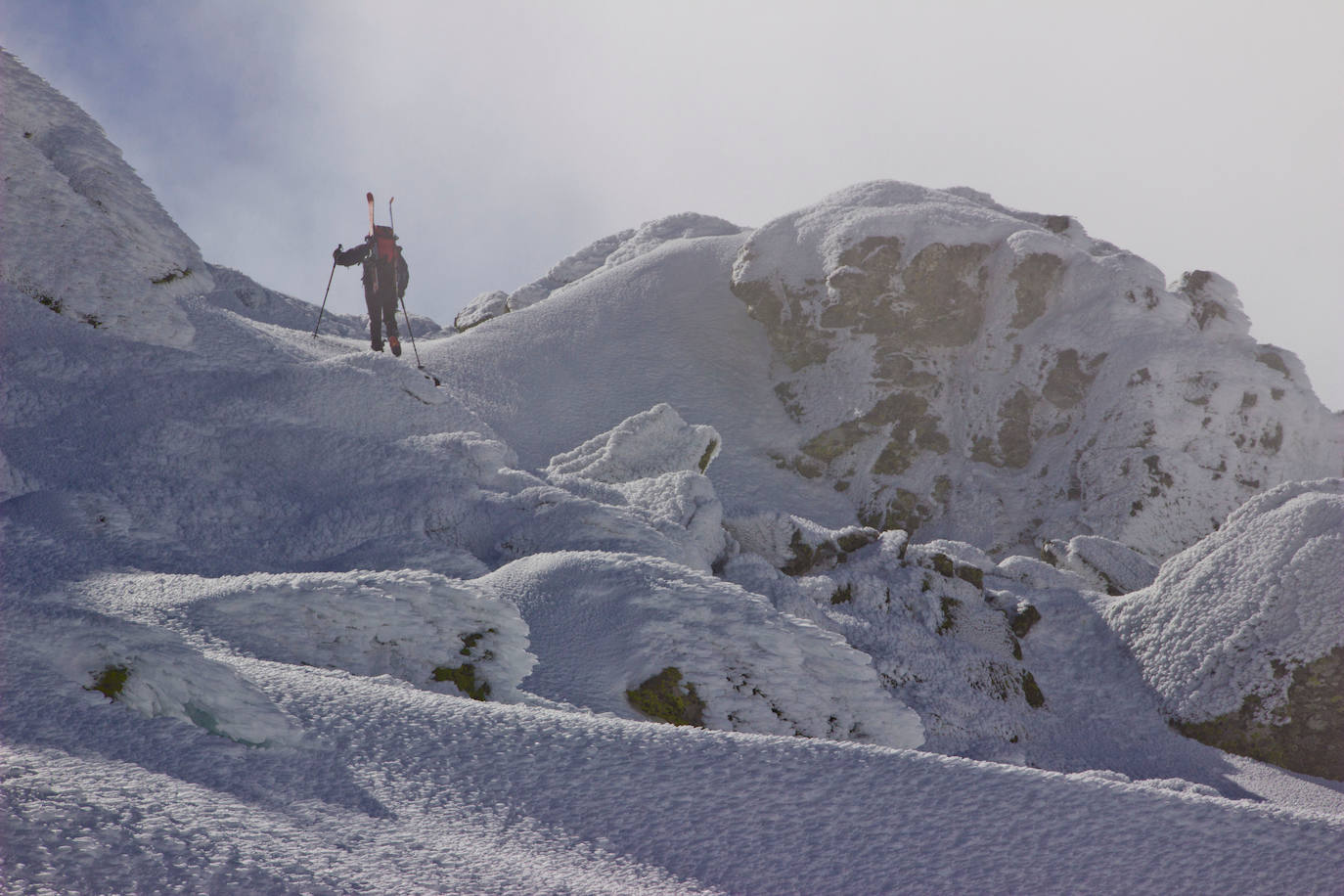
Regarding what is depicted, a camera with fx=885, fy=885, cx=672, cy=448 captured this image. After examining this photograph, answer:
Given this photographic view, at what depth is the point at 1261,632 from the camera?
44.5 ft

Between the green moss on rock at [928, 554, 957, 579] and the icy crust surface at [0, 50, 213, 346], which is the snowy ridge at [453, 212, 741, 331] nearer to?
the icy crust surface at [0, 50, 213, 346]

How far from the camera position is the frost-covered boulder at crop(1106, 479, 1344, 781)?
12.8 m

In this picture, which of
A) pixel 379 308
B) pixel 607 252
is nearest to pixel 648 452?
pixel 379 308

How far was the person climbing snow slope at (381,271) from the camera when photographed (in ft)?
53.9

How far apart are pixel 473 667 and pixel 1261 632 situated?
12527mm

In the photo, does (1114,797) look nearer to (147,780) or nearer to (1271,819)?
(1271,819)

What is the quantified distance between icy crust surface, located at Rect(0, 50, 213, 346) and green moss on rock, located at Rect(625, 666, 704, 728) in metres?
9.92

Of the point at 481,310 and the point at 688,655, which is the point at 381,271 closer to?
the point at 688,655

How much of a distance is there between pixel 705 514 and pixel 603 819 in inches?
394

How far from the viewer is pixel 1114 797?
12.0 ft

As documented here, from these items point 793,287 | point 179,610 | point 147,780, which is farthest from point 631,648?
→ point 793,287

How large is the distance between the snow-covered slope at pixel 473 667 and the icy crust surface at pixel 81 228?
2.8 inches

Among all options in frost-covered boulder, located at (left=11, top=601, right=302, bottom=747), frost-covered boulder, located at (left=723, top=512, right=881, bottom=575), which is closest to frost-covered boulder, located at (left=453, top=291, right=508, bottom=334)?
frost-covered boulder, located at (left=723, top=512, right=881, bottom=575)

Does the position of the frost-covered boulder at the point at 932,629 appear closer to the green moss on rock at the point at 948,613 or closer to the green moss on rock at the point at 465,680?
the green moss on rock at the point at 948,613
